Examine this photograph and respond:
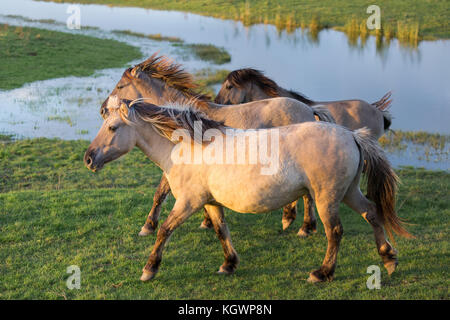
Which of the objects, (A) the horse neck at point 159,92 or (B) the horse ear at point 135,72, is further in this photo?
(B) the horse ear at point 135,72

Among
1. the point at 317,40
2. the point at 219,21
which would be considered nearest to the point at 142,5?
the point at 219,21

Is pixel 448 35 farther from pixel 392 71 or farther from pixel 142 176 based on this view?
pixel 142 176

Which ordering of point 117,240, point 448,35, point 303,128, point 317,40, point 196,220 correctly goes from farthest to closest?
point 317,40 → point 448,35 → point 196,220 → point 117,240 → point 303,128

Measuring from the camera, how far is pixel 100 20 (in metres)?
35.4

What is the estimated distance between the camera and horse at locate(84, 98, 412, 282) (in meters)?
4.76

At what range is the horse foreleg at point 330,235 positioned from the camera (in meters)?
4.85

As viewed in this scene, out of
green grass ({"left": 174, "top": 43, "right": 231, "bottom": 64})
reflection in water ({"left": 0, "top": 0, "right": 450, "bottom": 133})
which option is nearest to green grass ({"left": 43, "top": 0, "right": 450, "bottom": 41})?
reflection in water ({"left": 0, "top": 0, "right": 450, "bottom": 133})

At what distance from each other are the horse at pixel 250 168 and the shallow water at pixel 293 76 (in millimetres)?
6643

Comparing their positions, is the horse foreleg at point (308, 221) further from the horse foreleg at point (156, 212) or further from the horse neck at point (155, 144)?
the horse neck at point (155, 144)

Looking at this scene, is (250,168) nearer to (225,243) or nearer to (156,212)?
(225,243)

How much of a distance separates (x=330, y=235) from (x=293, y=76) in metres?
15.5

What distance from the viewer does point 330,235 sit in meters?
4.94

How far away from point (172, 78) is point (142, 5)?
35154mm

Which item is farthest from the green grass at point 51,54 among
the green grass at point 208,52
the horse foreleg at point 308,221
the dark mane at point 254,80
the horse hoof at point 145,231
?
the horse foreleg at point 308,221
